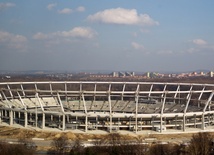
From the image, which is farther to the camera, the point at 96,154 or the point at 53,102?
the point at 53,102

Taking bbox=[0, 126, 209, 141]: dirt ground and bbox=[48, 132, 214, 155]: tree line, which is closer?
bbox=[48, 132, 214, 155]: tree line

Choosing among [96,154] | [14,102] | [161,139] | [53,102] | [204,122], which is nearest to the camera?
[96,154]

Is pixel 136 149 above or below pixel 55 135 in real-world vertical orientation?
above

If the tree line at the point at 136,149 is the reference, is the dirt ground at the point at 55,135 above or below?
below

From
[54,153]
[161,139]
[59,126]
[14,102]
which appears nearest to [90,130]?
[59,126]

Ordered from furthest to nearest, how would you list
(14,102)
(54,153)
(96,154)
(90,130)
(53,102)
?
(53,102)
(14,102)
(90,130)
(54,153)
(96,154)

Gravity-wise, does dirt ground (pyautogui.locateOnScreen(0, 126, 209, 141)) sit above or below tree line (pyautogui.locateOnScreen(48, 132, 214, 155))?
below

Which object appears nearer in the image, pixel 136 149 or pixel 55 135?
pixel 136 149

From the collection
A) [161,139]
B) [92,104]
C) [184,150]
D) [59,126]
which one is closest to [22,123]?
[59,126]

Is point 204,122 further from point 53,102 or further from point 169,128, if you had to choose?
point 53,102

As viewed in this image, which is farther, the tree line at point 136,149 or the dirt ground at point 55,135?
the dirt ground at point 55,135
